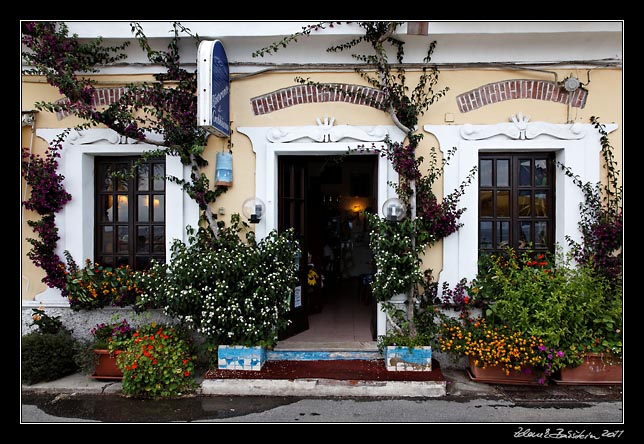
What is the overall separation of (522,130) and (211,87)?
12.2 feet

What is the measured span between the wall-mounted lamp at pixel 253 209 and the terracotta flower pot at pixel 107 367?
226cm

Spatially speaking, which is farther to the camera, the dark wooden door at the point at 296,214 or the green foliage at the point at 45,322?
the dark wooden door at the point at 296,214

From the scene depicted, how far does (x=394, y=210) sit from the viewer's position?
4.51 meters

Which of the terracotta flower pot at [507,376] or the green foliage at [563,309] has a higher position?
the green foliage at [563,309]

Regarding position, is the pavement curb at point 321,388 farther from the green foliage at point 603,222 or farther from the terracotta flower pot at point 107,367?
the green foliage at point 603,222

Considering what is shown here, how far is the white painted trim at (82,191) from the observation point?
4.90 meters

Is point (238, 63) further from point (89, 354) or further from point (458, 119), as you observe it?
point (89, 354)

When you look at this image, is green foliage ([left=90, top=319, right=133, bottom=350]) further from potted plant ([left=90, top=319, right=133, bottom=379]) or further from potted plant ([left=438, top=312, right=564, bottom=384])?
potted plant ([left=438, top=312, right=564, bottom=384])

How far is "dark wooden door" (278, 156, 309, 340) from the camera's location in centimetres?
510

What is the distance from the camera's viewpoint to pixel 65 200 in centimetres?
494

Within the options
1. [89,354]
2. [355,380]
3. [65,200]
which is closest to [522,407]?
[355,380]

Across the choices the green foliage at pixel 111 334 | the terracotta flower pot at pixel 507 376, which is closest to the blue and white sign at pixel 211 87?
the green foliage at pixel 111 334

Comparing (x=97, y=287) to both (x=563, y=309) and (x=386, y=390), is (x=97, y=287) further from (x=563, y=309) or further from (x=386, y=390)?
(x=563, y=309)

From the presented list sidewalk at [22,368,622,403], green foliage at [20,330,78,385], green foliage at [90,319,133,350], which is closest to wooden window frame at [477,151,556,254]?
sidewalk at [22,368,622,403]
